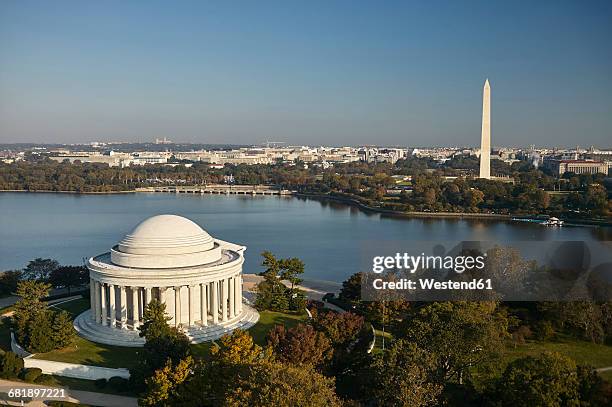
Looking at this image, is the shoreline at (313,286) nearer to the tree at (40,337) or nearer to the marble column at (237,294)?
the marble column at (237,294)

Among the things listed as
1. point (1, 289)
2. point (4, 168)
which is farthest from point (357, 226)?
point (4, 168)

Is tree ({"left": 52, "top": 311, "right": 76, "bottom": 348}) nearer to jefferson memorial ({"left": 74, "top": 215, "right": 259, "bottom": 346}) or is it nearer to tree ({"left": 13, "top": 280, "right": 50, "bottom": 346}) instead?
tree ({"left": 13, "top": 280, "right": 50, "bottom": 346})

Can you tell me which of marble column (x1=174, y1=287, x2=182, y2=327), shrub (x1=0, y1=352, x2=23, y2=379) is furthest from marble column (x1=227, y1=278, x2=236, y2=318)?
shrub (x1=0, y1=352, x2=23, y2=379)

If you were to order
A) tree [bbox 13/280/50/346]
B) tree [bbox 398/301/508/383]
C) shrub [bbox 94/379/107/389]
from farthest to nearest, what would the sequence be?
tree [bbox 13/280/50/346] → shrub [bbox 94/379/107/389] → tree [bbox 398/301/508/383]

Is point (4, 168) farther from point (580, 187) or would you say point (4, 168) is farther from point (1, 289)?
point (580, 187)

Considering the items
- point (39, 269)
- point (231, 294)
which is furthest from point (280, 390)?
point (39, 269)

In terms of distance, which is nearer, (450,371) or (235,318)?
(450,371)

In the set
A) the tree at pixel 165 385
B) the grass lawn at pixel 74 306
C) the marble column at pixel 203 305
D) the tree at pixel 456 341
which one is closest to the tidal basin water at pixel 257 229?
the grass lawn at pixel 74 306
